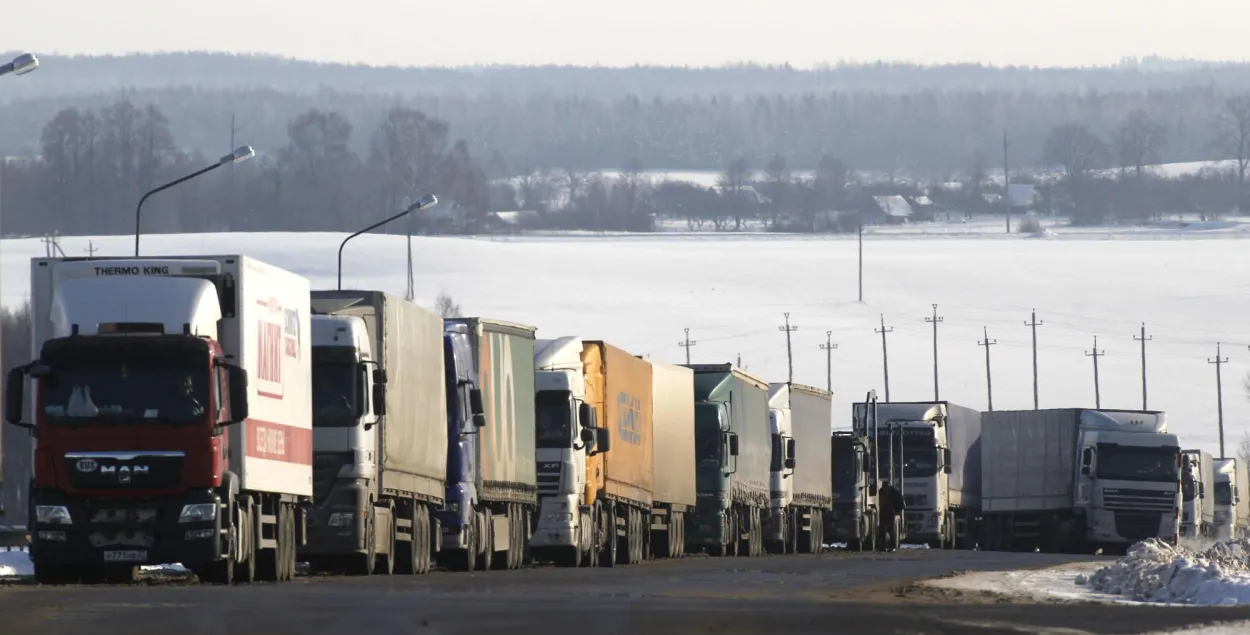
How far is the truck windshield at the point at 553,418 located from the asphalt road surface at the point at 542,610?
28.1ft

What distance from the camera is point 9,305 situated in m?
114

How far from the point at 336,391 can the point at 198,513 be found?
464cm

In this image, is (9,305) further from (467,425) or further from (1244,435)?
(467,425)

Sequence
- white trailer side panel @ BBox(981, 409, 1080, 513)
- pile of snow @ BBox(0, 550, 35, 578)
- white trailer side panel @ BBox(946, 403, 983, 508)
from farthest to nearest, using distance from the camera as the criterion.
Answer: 1. white trailer side panel @ BBox(946, 403, 983, 508)
2. white trailer side panel @ BBox(981, 409, 1080, 513)
3. pile of snow @ BBox(0, 550, 35, 578)

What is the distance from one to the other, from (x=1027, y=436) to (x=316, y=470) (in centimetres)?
3623

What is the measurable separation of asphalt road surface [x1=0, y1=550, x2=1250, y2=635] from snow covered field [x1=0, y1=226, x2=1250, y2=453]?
7938cm

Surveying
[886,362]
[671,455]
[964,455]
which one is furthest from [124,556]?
[886,362]

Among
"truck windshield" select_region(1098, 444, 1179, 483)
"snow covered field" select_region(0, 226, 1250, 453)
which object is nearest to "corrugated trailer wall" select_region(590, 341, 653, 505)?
"truck windshield" select_region(1098, 444, 1179, 483)

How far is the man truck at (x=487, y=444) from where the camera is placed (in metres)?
32.6

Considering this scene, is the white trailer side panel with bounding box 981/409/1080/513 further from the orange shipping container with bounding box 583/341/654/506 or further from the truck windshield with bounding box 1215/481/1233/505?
the orange shipping container with bounding box 583/341/654/506

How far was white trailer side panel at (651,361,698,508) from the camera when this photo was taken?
4306 cm

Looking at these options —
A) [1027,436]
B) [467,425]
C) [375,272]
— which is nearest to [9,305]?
[375,272]

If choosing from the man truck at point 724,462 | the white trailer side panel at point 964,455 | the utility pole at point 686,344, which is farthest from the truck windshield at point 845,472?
the utility pole at point 686,344

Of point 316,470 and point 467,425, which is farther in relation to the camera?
point 467,425
